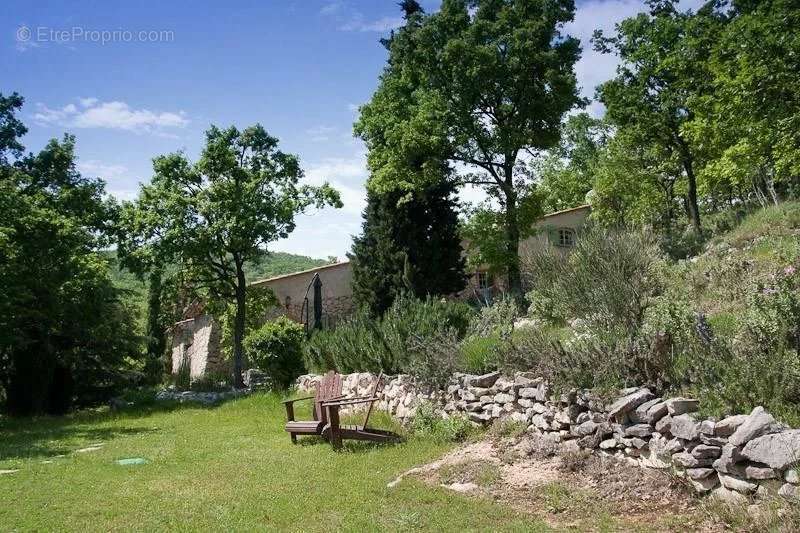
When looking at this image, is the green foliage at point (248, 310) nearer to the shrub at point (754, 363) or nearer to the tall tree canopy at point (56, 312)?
the tall tree canopy at point (56, 312)

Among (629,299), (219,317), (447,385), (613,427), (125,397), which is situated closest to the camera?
(613,427)

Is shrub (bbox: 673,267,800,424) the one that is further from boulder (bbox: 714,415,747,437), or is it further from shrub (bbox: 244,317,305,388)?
shrub (bbox: 244,317,305,388)

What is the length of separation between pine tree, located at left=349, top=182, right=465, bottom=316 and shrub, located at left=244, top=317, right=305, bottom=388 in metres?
4.23

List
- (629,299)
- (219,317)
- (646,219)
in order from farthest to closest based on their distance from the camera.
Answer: (646,219)
(219,317)
(629,299)

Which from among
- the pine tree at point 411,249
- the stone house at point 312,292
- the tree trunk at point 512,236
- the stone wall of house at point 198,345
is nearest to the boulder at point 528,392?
the tree trunk at point 512,236

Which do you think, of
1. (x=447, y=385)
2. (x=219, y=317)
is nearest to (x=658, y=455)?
(x=447, y=385)

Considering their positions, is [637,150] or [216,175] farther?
[637,150]

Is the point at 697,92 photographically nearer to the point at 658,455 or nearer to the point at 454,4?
the point at 454,4

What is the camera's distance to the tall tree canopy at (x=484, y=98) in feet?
59.1

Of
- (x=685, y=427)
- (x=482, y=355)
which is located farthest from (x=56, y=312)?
(x=685, y=427)

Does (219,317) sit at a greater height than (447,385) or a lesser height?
greater

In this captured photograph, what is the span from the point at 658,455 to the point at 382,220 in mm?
14982

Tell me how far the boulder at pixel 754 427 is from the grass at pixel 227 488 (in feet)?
5.54

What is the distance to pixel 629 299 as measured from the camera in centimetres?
795
